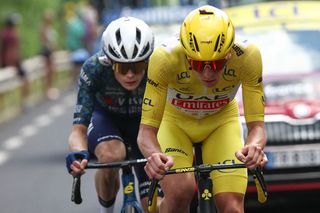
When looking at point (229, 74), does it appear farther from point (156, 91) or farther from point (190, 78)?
point (156, 91)

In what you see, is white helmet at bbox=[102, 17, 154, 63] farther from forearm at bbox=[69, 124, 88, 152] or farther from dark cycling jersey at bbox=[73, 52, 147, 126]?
forearm at bbox=[69, 124, 88, 152]

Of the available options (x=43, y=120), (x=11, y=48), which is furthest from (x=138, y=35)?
(x=11, y=48)

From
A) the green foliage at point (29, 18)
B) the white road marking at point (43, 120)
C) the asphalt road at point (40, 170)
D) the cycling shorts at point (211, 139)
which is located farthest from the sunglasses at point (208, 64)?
the green foliage at point (29, 18)

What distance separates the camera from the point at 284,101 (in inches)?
402

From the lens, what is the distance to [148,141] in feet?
23.1

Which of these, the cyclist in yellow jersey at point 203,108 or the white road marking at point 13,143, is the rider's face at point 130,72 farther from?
the white road marking at point 13,143

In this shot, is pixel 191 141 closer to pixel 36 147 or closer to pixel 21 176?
pixel 21 176

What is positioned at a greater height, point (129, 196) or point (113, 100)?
point (113, 100)

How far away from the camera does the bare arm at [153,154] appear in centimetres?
655

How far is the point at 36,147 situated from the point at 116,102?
Answer: 10.6 meters

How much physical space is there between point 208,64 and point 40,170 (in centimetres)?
936

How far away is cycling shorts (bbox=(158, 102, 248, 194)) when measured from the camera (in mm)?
7203

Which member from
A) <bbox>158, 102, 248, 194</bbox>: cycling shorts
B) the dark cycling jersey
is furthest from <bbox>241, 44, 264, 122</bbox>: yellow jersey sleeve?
the dark cycling jersey

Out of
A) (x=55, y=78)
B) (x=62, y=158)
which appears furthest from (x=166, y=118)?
(x=55, y=78)
